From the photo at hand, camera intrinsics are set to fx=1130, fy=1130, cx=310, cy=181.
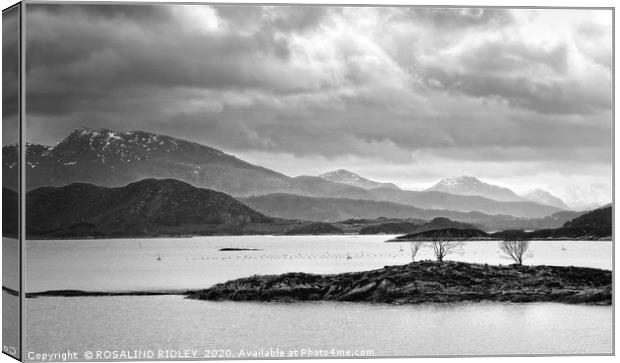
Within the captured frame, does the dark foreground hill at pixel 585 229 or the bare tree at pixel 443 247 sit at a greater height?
the dark foreground hill at pixel 585 229

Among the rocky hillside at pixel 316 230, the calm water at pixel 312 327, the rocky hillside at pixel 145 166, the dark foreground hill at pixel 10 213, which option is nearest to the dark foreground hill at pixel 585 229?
the calm water at pixel 312 327

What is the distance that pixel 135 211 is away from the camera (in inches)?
681

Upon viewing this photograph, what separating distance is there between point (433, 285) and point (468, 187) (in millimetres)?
1646

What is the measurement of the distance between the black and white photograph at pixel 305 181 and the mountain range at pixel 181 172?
1.3 inches

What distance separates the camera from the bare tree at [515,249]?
18.1 meters

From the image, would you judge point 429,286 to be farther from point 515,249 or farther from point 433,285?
point 515,249

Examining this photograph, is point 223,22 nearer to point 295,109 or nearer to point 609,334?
point 295,109

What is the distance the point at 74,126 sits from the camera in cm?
1691

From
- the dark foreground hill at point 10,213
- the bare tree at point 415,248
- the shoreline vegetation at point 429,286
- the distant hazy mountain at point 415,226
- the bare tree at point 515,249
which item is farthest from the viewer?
the bare tree at point 515,249

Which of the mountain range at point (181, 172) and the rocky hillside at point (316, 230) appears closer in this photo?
the mountain range at point (181, 172)

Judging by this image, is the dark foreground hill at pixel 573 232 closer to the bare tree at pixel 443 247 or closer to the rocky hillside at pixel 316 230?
the bare tree at pixel 443 247

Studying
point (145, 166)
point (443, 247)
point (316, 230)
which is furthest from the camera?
point (443, 247)

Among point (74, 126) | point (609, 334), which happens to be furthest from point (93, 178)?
point (609, 334)

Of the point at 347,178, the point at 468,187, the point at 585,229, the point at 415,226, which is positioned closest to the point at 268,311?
the point at 347,178
